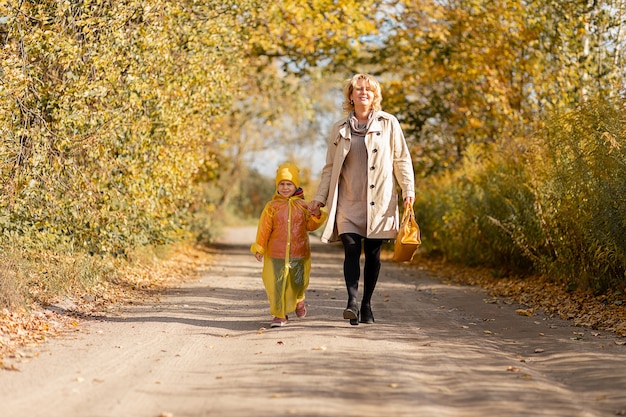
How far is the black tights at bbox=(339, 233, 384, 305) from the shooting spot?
316 inches

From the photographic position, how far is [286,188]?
830 cm

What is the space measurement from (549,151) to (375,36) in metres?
11.3

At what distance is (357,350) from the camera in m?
6.70

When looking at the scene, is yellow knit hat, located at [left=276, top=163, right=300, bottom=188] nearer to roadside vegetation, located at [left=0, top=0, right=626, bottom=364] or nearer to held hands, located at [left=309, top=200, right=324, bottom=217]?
held hands, located at [left=309, top=200, right=324, bottom=217]

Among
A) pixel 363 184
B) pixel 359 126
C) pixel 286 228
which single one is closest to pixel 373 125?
pixel 359 126

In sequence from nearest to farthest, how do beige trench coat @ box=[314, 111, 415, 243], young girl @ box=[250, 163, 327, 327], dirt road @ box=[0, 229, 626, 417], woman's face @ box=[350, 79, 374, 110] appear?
dirt road @ box=[0, 229, 626, 417] → beige trench coat @ box=[314, 111, 415, 243] → woman's face @ box=[350, 79, 374, 110] → young girl @ box=[250, 163, 327, 327]

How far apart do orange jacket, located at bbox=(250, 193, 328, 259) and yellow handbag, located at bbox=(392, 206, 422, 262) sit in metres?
0.78

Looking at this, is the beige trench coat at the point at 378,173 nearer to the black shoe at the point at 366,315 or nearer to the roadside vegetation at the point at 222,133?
the black shoe at the point at 366,315

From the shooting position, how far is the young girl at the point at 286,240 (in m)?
8.24

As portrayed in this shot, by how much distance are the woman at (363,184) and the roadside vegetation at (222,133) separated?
2435mm

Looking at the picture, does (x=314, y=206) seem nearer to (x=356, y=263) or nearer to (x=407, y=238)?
(x=356, y=263)

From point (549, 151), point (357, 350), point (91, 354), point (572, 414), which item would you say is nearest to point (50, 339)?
point (91, 354)

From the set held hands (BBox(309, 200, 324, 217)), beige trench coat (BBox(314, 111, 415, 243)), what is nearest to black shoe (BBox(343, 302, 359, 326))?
beige trench coat (BBox(314, 111, 415, 243))

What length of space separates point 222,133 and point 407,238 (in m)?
9.50
